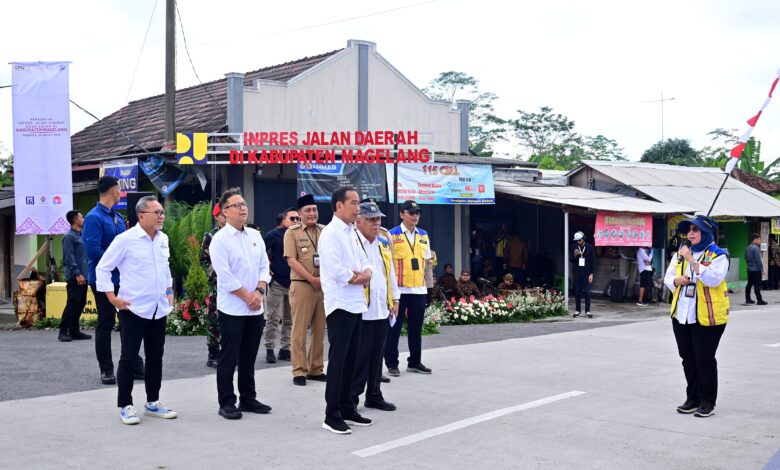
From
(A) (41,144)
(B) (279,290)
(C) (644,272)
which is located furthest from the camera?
(C) (644,272)

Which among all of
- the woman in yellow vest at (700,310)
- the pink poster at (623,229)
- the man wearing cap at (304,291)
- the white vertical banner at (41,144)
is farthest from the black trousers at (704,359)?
the pink poster at (623,229)

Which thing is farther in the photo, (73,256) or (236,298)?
(73,256)

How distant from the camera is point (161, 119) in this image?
21.8 meters

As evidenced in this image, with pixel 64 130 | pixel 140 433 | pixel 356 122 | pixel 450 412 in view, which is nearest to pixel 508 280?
pixel 356 122

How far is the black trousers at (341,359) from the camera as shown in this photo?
670 cm

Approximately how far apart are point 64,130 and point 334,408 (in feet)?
33.2

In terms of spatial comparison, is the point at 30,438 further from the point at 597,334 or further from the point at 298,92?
the point at 298,92

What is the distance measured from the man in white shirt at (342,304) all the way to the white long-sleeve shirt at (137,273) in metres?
1.40

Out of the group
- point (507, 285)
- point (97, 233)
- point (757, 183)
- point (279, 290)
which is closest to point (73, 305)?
point (279, 290)

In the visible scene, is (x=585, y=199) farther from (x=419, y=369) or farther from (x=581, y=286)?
(x=419, y=369)

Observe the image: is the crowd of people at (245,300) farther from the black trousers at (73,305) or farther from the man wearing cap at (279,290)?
the black trousers at (73,305)

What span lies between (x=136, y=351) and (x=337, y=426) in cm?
177

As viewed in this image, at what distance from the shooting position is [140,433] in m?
6.60

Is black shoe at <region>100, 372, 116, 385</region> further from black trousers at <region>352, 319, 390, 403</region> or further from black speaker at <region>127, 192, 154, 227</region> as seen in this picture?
black trousers at <region>352, 319, 390, 403</region>
